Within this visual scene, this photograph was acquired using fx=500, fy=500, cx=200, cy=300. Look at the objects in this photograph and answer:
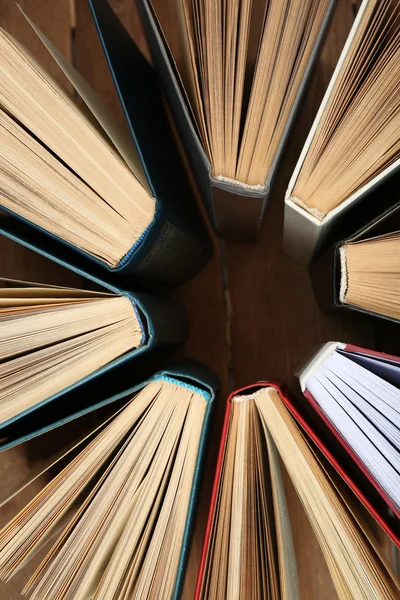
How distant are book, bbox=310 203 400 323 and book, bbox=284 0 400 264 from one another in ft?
0.12

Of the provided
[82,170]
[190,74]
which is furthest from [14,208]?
[190,74]

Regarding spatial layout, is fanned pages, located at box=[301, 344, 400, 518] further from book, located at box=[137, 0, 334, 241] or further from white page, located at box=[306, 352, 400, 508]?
book, located at box=[137, 0, 334, 241]

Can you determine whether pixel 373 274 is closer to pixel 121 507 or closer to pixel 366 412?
pixel 366 412

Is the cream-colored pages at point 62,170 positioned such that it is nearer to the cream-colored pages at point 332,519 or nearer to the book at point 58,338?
the book at point 58,338

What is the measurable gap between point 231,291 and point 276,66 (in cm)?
34

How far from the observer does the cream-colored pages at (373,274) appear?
0.43 m

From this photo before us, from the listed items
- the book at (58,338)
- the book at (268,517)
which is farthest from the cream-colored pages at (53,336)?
the book at (268,517)

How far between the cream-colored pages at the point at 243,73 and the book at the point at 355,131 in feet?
0.13

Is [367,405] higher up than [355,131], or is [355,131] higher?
[355,131]

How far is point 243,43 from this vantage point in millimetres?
438

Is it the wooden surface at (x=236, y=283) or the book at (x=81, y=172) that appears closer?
the book at (x=81, y=172)

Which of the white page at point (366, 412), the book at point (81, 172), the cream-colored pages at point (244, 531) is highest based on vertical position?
the book at point (81, 172)

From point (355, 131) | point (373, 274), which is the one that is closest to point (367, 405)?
point (373, 274)

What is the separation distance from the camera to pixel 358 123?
44cm
